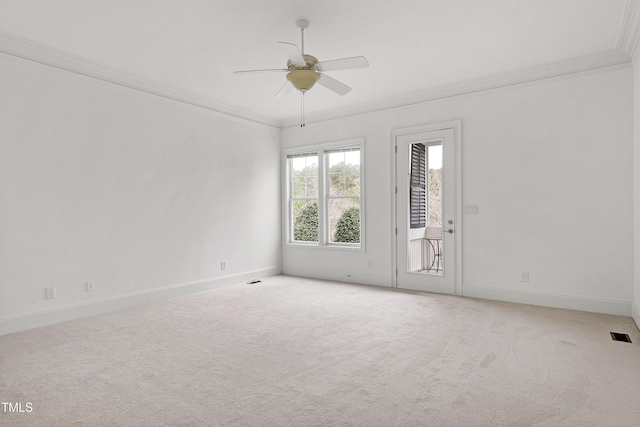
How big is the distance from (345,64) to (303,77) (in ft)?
1.46

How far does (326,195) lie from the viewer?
253 inches

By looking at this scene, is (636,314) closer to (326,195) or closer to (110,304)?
(326,195)

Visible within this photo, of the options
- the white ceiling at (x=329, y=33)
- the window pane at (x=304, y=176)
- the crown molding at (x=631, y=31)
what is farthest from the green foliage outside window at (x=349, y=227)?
the crown molding at (x=631, y=31)

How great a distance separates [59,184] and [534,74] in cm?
548

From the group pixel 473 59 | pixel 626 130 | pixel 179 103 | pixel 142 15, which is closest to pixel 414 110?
pixel 473 59

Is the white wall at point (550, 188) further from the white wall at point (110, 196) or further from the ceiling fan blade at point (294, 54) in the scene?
the white wall at point (110, 196)

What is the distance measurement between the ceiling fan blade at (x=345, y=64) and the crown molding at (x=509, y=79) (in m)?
2.37

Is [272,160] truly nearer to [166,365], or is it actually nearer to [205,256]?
[205,256]

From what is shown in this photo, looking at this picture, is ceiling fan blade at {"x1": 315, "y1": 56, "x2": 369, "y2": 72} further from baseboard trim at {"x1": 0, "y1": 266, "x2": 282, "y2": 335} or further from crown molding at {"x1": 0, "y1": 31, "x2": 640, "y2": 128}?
baseboard trim at {"x1": 0, "y1": 266, "x2": 282, "y2": 335}

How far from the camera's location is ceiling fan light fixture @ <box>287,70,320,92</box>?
11.4 feet

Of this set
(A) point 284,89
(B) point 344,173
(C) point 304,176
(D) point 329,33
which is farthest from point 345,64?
(C) point 304,176

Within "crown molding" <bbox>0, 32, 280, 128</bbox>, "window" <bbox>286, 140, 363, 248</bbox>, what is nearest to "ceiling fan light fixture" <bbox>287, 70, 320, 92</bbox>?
"crown molding" <bbox>0, 32, 280, 128</bbox>

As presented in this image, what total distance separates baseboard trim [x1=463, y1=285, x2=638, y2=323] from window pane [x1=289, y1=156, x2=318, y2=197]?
2.99 meters

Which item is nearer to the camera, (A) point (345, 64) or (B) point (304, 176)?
(A) point (345, 64)
